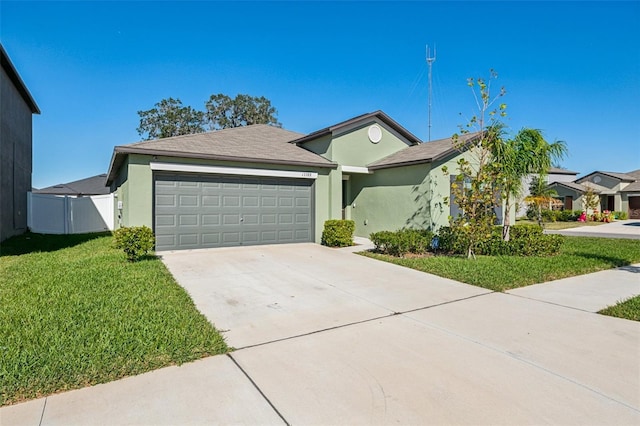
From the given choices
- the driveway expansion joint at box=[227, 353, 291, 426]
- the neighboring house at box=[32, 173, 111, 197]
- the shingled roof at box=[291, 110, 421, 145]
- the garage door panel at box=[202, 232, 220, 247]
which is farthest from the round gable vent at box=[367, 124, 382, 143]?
the neighboring house at box=[32, 173, 111, 197]

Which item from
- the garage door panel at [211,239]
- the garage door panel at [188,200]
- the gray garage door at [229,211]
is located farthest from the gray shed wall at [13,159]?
the garage door panel at [211,239]

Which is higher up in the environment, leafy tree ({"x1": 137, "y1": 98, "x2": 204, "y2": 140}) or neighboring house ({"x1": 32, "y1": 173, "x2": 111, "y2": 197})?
leafy tree ({"x1": 137, "y1": 98, "x2": 204, "y2": 140})

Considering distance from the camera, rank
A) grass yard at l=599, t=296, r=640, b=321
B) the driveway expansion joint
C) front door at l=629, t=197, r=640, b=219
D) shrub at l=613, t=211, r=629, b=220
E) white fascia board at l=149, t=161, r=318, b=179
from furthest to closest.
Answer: front door at l=629, t=197, r=640, b=219 → shrub at l=613, t=211, r=629, b=220 → white fascia board at l=149, t=161, r=318, b=179 → grass yard at l=599, t=296, r=640, b=321 → the driveway expansion joint

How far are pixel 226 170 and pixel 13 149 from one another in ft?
34.2

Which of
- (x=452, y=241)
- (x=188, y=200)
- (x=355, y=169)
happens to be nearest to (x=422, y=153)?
(x=355, y=169)

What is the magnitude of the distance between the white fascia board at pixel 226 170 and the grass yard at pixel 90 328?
151 inches

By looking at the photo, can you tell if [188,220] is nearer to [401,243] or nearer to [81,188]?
[401,243]

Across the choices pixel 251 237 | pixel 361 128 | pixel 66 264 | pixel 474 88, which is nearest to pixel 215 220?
pixel 251 237

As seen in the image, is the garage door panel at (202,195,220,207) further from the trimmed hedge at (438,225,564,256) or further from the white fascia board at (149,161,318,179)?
the trimmed hedge at (438,225,564,256)

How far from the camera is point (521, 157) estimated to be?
1105 centimetres

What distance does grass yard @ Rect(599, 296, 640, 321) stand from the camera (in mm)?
4967

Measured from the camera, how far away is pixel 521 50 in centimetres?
1303

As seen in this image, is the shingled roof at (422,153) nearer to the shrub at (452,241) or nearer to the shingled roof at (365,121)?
the shingled roof at (365,121)

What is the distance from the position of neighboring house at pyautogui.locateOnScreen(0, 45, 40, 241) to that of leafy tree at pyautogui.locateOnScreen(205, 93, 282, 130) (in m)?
20.4
